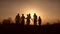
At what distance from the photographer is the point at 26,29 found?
1567 cm

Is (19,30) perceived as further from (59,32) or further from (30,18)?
(59,32)

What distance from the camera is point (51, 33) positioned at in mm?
15656

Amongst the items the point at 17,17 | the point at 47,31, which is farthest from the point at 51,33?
the point at 17,17

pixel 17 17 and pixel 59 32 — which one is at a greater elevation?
pixel 17 17

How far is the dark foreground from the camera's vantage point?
15275mm

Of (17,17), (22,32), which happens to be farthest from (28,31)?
(17,17)

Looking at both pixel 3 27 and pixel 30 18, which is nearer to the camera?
pixel 3 27

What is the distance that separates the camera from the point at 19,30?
1542 cm

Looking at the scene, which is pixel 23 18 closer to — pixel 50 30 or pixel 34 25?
pixel 34 25

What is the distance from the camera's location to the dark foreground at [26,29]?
50.1 feet

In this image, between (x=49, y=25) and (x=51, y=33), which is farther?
(x=49, y=25)

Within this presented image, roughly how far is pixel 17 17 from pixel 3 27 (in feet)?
4.81

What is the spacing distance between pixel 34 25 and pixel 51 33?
140cm

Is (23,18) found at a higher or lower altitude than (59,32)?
higher
